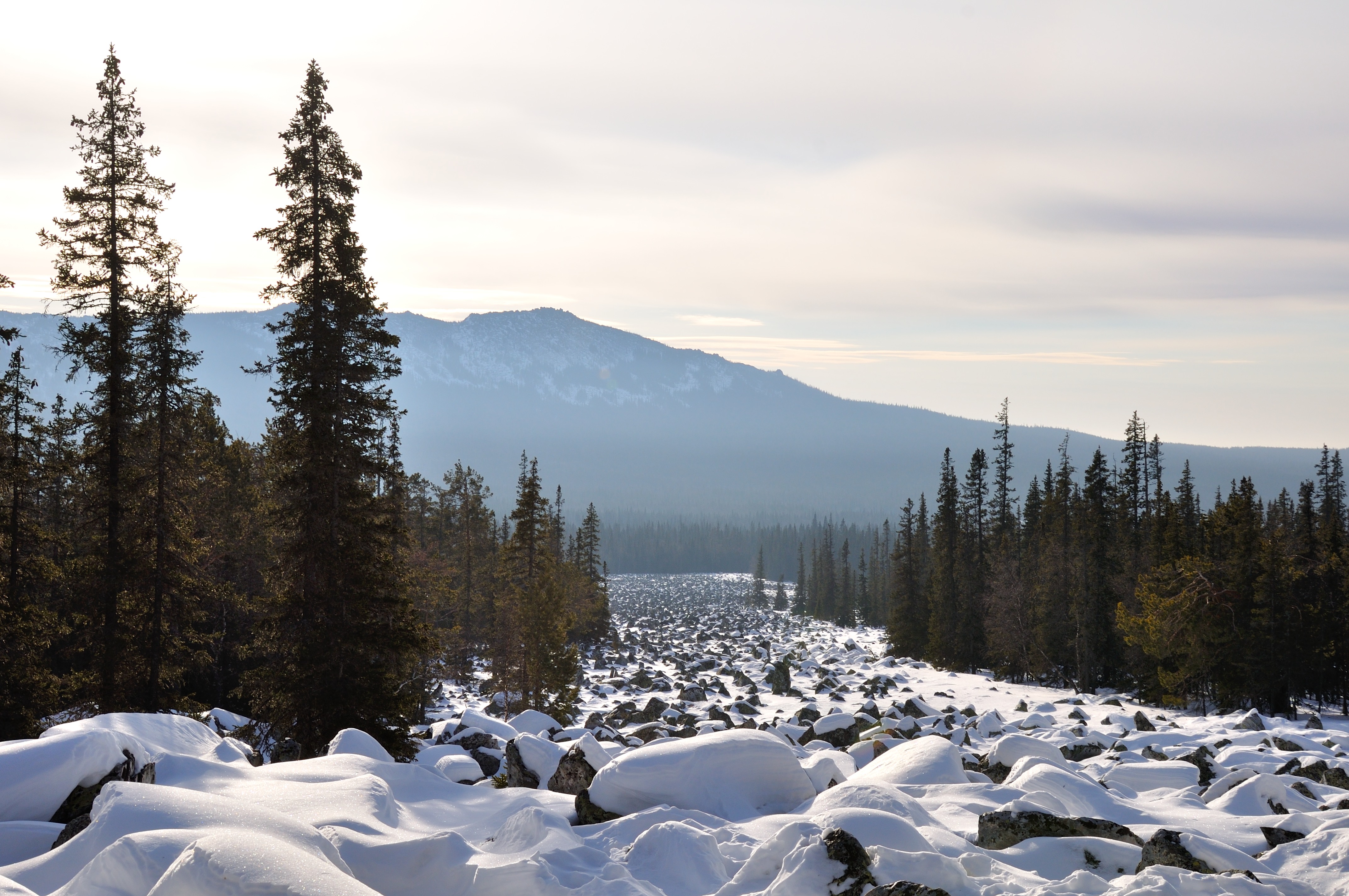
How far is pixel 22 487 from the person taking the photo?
62.8 ft

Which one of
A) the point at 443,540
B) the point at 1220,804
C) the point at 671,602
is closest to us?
the point at 1220,804

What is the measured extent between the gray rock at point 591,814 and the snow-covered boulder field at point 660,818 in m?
0.02

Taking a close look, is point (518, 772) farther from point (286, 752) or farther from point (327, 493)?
point (327, 493)

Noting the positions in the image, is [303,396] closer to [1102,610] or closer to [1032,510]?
[1102,610]

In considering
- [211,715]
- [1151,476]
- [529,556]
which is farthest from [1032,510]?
[211,715]

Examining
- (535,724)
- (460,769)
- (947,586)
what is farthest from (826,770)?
(947,586)

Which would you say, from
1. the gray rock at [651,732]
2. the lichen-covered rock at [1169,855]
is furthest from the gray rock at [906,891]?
the gray rock at [651,732]

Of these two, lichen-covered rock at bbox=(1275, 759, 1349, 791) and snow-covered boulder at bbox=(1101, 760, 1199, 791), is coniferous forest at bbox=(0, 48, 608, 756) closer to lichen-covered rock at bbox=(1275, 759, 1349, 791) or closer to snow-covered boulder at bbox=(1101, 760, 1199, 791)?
snow-covered boulder at bbox=(1101, 760, 1199, 791)

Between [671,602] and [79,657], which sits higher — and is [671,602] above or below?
below

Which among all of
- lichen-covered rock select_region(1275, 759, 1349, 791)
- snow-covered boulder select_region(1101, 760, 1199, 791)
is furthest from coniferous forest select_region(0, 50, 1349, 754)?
lichen-covered rock select_region(1275, 759, 1349, 791)

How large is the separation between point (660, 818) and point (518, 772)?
4822mm

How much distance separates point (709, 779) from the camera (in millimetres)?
10094

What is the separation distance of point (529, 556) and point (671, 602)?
94.1m

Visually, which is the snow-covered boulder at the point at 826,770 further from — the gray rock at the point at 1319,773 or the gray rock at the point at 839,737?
the gray rock at the point at 1319,773
